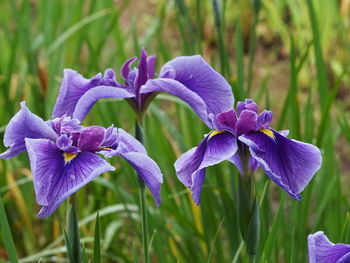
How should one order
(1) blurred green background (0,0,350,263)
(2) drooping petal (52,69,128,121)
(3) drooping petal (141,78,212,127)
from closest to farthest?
(3) drooping petal (141,78,212,127), (2) drooping petal (52,69,128,121), (1) blurred green background (0,0,350,263)

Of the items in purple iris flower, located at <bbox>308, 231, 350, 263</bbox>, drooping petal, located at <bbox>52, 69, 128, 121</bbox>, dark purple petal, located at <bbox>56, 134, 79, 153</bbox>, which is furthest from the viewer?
drooping petal, located at <bbox>52, 69, 128, 121</bbox>

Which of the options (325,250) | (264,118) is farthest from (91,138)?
(325,250)

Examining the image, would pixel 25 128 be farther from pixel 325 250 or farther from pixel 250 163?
pixel 325 250

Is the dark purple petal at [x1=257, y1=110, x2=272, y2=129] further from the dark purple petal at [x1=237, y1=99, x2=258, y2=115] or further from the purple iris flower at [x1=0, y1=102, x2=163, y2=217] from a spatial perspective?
the purple iris flower at [x1=0, y1=102, x2=163, y2=217]

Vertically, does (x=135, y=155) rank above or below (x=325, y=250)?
above

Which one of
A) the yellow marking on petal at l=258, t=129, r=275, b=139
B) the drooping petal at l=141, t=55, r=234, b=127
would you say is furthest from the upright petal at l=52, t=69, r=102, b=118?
the yellow marking on petal at l=258, t=129, r=275, b=139

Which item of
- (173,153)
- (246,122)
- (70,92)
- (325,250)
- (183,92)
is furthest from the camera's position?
(173,153)

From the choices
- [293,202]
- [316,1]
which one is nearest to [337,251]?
[293,202]
